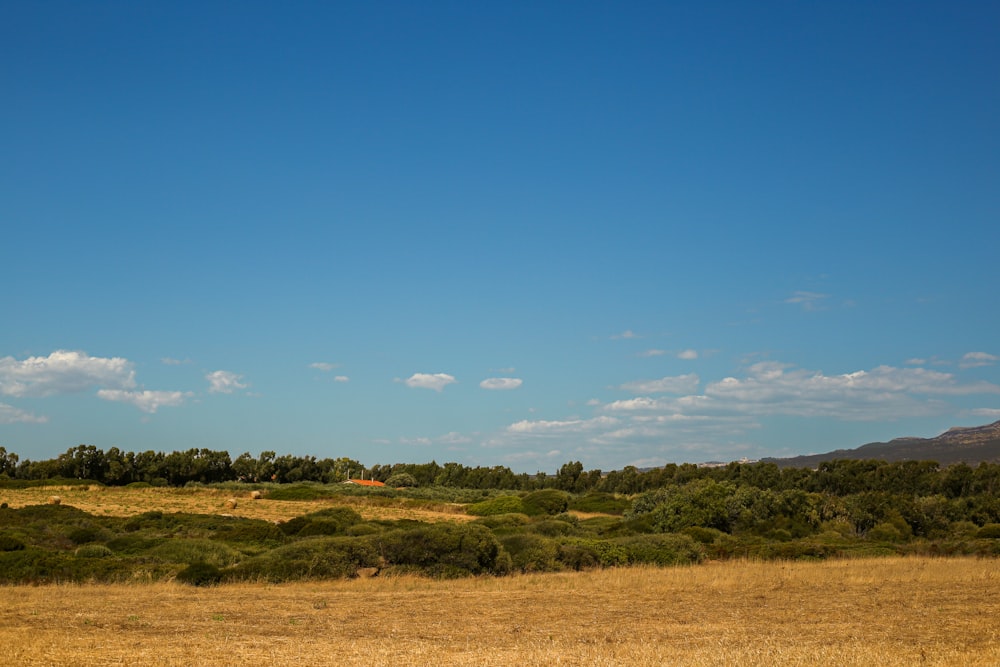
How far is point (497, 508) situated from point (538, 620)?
156 ft

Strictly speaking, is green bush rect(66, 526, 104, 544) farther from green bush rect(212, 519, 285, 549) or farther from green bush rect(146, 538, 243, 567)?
green bush rect(212, 519, 285, 549)

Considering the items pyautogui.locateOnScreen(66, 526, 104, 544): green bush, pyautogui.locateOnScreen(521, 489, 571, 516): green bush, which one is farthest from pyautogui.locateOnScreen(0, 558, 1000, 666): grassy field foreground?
pyautogui.locateOnScreen(521, 489, 571, 516): green bush

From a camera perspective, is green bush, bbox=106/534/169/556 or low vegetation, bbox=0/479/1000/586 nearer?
low vegetation, bbox=0/479/1000/586

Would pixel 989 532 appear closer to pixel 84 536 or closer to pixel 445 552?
pixel 445 552

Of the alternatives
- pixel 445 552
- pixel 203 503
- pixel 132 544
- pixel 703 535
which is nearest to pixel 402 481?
pixel 203 503

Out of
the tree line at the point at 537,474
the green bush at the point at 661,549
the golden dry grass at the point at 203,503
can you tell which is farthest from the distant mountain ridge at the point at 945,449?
the green bush at the point at 661,549

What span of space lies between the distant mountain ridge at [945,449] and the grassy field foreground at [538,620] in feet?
313

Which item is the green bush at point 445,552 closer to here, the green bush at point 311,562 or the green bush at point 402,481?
the green bush at point 311,562

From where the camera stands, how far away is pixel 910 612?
53.5ft

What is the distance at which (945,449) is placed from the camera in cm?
14350

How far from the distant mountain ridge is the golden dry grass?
6696cm

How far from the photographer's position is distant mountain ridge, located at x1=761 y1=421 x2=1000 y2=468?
125 metres

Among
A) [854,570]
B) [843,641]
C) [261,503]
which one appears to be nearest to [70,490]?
[261,503]

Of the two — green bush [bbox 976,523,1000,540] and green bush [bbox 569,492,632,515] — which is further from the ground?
green bush [bbox 976,523,1000,540]
